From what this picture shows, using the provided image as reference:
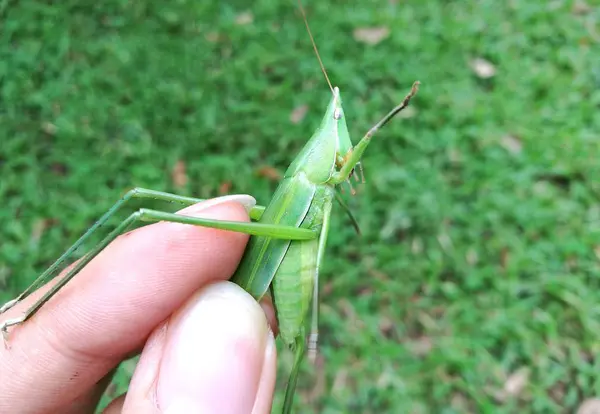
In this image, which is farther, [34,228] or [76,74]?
[76,74]

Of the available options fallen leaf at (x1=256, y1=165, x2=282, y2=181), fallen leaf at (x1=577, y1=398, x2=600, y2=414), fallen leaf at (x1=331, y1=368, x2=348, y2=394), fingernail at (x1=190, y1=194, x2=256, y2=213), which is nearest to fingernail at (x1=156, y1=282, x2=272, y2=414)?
fingernail at (x1=190, y1=194, x2=256, y2=213)

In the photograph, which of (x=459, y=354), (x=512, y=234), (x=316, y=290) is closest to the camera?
(x=316, y=290)

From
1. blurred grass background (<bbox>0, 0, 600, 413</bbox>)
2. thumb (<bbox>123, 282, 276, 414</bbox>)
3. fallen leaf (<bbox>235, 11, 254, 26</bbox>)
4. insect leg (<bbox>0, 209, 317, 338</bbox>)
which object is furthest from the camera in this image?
fallen leaf (<bbox>235, 11, 254, 26</bbox>)

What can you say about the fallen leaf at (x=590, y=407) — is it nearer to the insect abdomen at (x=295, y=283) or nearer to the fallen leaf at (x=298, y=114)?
the insect abdomen at (x=295, y=283)

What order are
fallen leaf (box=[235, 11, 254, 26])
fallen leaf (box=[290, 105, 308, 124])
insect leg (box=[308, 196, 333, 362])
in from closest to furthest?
insect leg (box=[308, 196, 333, 362]), fallen leaf (box=[290, 105, 308, 124]), fallen leaf (box=[235, 11, 254, 26])

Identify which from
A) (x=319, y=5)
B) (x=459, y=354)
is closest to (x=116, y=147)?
(x=319, y=5)

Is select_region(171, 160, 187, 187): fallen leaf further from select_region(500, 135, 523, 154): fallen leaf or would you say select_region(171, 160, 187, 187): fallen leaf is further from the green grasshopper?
select_region(500, 135, 523, 154): fallen leaf

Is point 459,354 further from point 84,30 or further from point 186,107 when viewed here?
point 84,30
